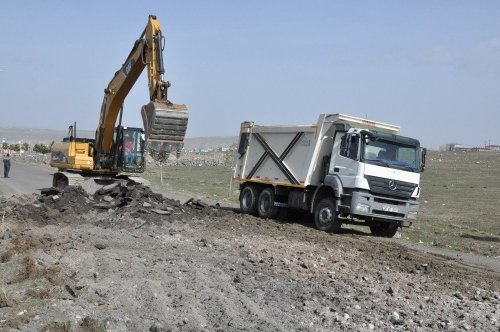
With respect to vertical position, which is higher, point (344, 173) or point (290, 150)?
point (290, 150)

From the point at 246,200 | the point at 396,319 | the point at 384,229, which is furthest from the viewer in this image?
the point at 246,200

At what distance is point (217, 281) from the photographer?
33.3ft

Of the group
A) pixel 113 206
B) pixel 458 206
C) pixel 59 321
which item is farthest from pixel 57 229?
pixel 458 206

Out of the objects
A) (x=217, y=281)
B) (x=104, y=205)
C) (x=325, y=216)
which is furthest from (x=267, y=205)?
(x=217, y=281)

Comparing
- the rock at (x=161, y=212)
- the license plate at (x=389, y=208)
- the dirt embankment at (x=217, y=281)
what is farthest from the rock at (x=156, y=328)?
the license plate at (x=389, y=208)

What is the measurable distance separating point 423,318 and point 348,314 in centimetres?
102

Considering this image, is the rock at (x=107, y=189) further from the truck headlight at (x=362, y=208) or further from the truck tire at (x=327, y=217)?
the truck headlight at (x=362, y=208)

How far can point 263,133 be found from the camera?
2159 cm

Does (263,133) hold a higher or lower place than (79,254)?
higher

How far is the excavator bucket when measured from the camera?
56.0ft

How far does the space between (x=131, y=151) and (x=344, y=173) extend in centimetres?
798

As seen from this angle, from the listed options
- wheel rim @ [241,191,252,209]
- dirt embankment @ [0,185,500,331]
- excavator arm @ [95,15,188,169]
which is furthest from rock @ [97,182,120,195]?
wheel rim @ [241,191,252,209]

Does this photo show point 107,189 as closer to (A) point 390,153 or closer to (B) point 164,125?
(B) point 164,125

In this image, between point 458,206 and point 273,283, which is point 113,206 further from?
point 458,206
